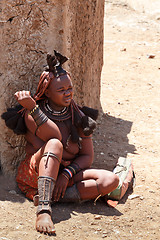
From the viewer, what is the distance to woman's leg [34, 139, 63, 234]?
3.07m

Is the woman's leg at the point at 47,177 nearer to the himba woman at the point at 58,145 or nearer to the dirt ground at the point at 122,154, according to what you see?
→ the himba woman at the point at 58,145

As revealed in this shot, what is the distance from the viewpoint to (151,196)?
3900 millimetres

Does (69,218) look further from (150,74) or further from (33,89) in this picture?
(150,74)

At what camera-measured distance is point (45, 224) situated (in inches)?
119

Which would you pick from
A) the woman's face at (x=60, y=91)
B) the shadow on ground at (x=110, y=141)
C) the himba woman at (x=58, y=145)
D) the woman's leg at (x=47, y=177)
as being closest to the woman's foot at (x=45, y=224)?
the woman's leg at (x=47, y=177)

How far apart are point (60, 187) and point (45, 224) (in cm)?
49

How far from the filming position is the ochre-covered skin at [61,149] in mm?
3312

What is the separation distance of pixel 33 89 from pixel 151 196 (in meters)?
1.62

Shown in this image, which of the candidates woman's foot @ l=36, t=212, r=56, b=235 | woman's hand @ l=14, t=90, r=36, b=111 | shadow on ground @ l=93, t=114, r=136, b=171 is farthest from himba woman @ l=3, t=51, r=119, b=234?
shadow on ground @ l=93, t=114, r=136, b=171

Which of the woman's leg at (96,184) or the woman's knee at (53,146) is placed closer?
the woman's knee at (53,146)

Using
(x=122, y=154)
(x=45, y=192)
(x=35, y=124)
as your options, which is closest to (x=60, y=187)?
(x=45, y=192)

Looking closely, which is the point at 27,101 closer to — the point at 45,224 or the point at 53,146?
the point at 53,146

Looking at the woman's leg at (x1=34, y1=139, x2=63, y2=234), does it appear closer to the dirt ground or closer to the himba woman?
the himba woman

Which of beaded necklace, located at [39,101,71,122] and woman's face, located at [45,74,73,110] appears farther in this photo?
beaded necklace, located at [39,101,71,122]
